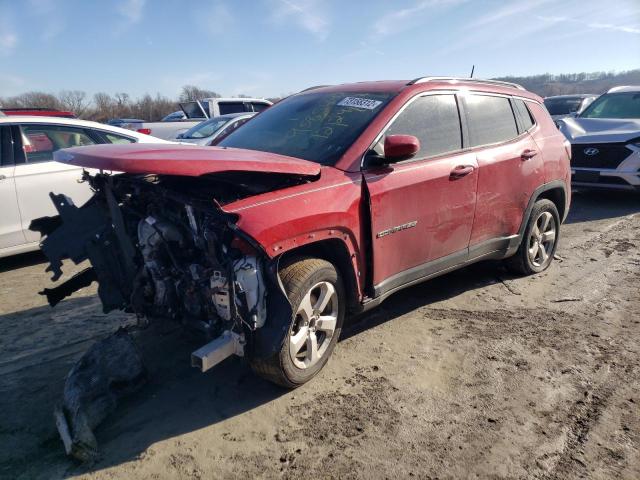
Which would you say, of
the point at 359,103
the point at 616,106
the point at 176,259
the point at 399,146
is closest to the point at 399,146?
the point at 399,146

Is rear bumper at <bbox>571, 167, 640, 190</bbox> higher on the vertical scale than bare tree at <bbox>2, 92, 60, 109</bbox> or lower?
lower

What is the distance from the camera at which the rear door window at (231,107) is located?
54.2 ft

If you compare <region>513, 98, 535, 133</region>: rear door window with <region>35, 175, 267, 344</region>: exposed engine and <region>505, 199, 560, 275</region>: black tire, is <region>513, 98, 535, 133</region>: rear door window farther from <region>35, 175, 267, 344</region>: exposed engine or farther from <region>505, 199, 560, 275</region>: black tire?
<region>35, 175, 267, 344</region>: exposed engine

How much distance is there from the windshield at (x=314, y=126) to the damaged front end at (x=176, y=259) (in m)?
0.65

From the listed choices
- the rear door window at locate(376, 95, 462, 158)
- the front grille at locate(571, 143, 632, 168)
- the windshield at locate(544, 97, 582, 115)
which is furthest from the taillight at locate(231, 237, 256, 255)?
the windshield at locate(544, 97, 582, 115)

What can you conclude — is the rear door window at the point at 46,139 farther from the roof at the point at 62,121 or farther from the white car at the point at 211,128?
the white car at the point at 211,128

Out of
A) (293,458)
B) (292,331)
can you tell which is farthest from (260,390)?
(293,458)

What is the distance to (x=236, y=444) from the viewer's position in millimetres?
2727

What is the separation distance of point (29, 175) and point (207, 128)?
6760 millimetres

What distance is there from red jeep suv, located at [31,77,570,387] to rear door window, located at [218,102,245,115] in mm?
12674

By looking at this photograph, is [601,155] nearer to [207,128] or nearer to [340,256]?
[340,256]

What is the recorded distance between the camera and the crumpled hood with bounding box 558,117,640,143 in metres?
8.59

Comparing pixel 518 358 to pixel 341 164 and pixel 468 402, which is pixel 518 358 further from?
pixel 341 164

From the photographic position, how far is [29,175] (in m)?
5.67
